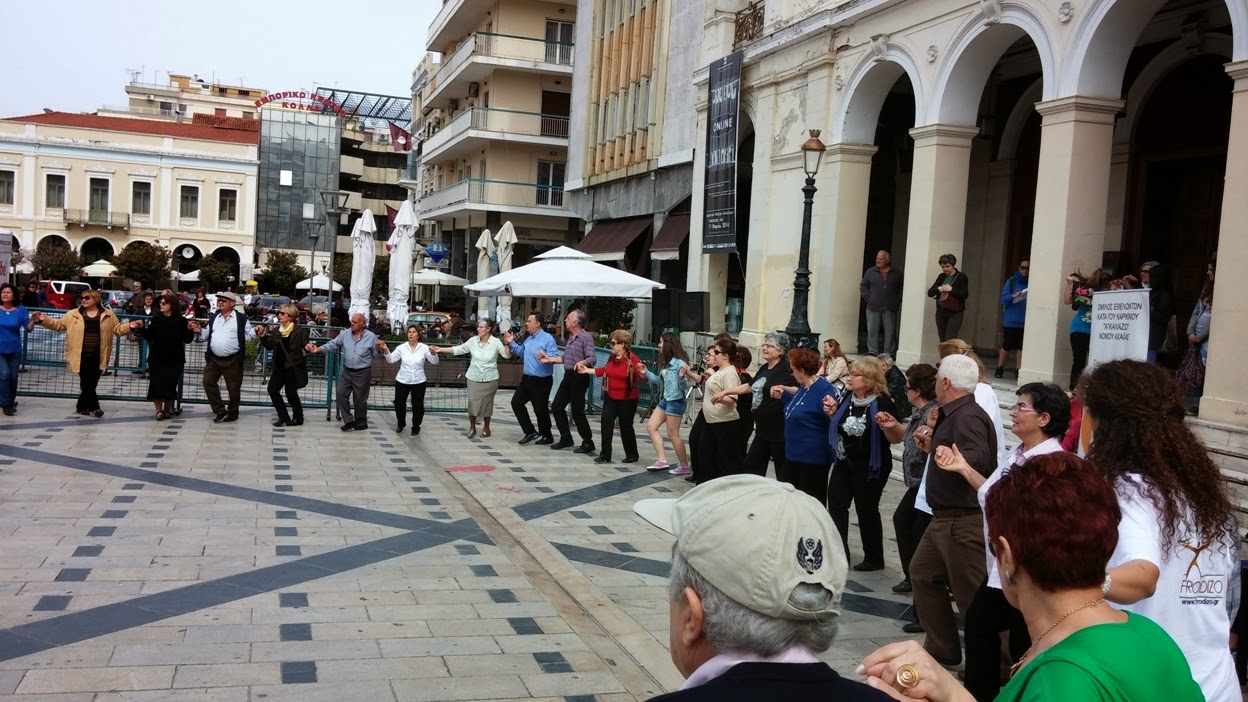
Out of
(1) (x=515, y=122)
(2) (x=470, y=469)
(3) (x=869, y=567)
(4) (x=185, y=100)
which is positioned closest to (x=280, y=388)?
(2) (x=470, y=469)

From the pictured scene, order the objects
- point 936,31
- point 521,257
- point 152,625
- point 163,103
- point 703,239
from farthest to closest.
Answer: point 163,103 < point 521,257 < point 703,239 < point 936,31 < point 152,625

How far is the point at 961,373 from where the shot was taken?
588 centimetres

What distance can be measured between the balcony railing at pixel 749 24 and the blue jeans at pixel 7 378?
15077 millimetres

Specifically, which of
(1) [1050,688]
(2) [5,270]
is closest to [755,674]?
(1) [1050,688]

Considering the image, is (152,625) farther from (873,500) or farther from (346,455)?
(346,455)

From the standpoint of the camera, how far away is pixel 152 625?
5.76 meters

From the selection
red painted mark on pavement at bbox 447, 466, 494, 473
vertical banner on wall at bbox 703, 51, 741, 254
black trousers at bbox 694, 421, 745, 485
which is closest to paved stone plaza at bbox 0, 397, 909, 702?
red painted mark on pavement at bbox 447, 466, 494, 473

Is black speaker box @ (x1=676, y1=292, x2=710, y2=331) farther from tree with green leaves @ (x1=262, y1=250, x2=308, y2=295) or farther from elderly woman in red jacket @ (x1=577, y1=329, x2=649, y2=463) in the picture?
tree with green leaves @ (x1=262, y1=250, x2=308, y2=295)

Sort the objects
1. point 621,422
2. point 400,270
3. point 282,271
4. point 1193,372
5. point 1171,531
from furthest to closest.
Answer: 1. point 282,271
2. point 400,270
3. point 621,422
4. point 1193,372
5. point 1171,531

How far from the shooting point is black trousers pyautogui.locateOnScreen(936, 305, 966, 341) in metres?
14.7

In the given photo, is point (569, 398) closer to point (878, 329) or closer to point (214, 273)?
point (878, 329)

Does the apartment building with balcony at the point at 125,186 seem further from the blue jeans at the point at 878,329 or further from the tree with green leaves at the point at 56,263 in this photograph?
the blue jeans at the point at 878,329

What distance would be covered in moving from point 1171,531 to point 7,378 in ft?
47.9

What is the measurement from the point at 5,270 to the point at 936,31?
1885cm
